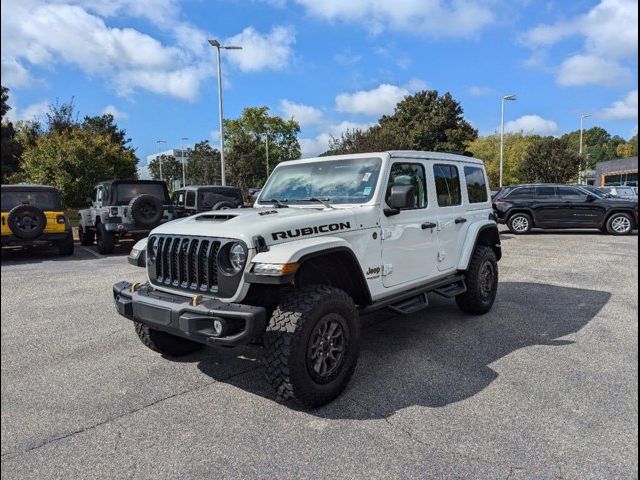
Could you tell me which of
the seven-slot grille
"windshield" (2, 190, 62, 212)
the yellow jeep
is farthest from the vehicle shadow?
"windshield" (2, 190, 62, 212)

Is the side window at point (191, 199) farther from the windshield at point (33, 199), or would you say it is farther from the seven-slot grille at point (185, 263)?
the seven-slot grille at point (185, 263)

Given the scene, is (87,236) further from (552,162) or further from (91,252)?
(552,162)

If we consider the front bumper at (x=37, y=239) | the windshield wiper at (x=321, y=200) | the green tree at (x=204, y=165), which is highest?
the green tree at (x=204, y=165)

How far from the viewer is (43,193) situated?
33.1 feet

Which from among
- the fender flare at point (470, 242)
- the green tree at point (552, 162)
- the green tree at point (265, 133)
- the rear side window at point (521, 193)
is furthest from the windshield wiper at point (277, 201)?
the green tree at point (265, 133)

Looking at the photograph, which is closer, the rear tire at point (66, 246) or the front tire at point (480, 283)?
the front tire at point (480, 283)

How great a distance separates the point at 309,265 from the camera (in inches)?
141

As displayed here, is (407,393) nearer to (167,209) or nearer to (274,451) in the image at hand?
(274,451)

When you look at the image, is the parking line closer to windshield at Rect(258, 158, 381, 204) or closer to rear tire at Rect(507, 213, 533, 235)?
windshield at Rect(258, 158, 381, 204)

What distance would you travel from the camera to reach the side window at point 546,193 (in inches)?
579

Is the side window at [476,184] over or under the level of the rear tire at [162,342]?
over

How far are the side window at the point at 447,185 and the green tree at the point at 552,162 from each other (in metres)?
30.3

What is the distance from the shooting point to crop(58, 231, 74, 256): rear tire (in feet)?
34.3

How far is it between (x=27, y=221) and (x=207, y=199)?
5.04 metres
